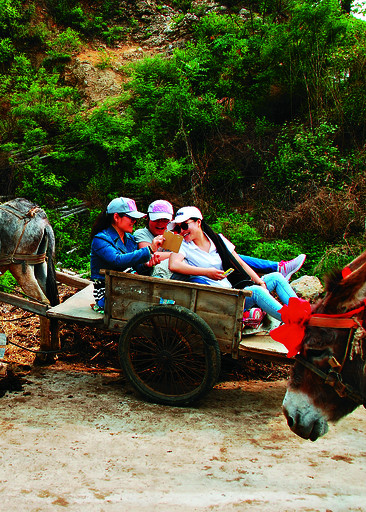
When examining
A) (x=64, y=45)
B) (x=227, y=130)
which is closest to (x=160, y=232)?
(x=227, y=130)

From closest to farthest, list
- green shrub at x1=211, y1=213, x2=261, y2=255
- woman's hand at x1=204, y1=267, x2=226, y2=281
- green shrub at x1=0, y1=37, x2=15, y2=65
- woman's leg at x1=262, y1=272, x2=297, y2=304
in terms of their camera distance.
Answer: woman's hand at x1=204, y1=267, x2=226, y2=281 < woman's leg at x1=262, y1=272, x2=297, y2=304 < green shrub at x1=211, y1=213, x2=261, y2=255 < green shrub at x1=0, y1=37, x2=15, y2=65

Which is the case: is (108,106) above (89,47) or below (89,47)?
below

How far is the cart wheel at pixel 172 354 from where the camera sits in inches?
133

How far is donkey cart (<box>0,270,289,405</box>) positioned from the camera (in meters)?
3.37

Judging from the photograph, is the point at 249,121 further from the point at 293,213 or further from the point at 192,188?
the point at 293,213

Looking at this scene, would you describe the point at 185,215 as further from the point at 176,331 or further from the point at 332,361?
the point at 332,361

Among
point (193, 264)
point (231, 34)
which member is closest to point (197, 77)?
point (231, 34)

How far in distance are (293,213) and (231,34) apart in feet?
20.1

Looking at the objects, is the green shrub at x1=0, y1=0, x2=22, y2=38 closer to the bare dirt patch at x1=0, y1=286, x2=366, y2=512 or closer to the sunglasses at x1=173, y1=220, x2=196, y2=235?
the sunglasses at x1=173, y1=220, x2=196, y2=235

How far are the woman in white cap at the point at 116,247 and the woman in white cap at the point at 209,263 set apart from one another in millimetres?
258

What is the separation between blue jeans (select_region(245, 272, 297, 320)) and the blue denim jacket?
106 cm

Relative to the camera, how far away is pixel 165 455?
9.24 ft

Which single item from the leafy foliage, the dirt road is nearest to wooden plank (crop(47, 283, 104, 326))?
the dirt road

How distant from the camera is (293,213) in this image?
26.8 feet
